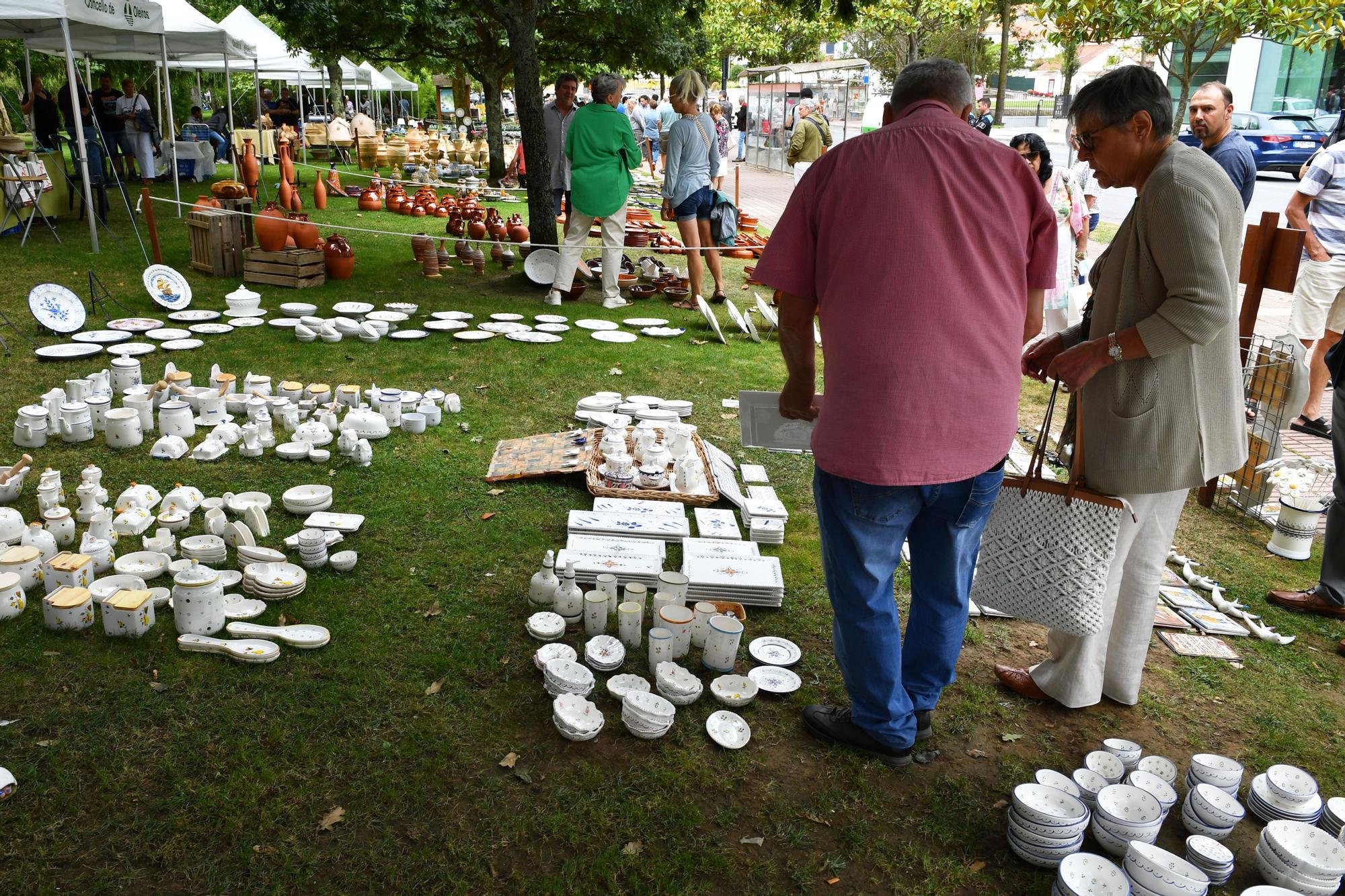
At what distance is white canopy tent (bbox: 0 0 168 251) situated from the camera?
28.0 feet

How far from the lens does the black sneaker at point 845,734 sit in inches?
110

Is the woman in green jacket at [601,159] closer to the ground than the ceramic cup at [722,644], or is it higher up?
higher up

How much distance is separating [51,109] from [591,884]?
15324mm

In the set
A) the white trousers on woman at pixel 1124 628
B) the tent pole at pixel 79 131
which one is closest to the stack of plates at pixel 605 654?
the white trousers on woman at pixel 1124 628

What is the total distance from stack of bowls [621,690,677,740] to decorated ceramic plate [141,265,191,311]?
254 inches

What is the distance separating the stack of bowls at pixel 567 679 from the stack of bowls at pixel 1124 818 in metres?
1.54

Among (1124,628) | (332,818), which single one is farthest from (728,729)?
(1124,628)

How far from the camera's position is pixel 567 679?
3020mm

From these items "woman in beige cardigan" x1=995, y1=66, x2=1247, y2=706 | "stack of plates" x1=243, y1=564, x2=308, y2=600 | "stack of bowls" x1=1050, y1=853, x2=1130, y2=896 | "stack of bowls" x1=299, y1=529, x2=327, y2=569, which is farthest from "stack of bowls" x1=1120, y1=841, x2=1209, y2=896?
"stack of bowls" x1=299, y1=529, x2=327, y2=569

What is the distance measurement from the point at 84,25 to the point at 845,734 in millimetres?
12359

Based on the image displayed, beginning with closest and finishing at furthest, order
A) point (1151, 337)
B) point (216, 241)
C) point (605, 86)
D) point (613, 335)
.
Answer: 1. point (1151, 337)
2. point (613, 335)
3. point (605, 86)
4. point (216, 241)

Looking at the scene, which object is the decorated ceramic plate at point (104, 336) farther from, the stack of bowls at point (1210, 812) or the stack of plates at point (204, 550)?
the stack of bowls at point (1210, 812)

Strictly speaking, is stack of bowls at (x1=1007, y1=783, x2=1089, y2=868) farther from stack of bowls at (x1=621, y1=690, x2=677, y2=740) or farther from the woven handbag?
stack of bowls at (x1=621, y1=690, x2=677, y2=740)

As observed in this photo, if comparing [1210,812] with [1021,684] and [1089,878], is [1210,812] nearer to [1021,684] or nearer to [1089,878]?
[1089,878]
